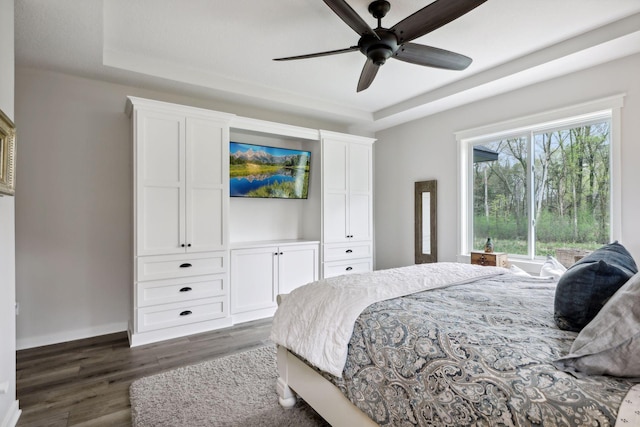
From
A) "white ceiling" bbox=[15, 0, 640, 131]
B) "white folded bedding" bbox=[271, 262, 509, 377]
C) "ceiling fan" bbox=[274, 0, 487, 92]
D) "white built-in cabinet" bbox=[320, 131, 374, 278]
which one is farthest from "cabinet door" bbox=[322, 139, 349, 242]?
"white folded bedding" bbox=[271, 262, 509, 377]

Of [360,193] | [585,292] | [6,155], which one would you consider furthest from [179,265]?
[585,292]

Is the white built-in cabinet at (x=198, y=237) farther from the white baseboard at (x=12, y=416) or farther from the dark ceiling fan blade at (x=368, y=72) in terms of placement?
the dark ceiling fan blade at (x=368, y=72)

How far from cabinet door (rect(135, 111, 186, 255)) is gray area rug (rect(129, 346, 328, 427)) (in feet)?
4.14

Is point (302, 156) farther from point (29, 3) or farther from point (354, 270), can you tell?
point (29, 3)

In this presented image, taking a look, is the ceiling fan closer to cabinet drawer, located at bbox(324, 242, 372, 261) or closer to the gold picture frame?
the gold picture frame

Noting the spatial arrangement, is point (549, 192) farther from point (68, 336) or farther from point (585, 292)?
point (68, 336)

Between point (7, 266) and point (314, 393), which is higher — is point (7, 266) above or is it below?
above

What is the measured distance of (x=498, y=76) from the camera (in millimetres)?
3303

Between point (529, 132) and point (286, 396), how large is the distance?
3628 mm

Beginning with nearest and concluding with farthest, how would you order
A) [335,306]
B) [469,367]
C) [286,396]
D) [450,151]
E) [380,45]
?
1. [469,367]
2. [335,306]
3. [286,396]
4. [380,45]
5. [450,151]

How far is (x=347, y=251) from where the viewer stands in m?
4.51

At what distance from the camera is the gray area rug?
6.24 ft

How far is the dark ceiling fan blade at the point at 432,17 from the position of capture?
5.89 feet

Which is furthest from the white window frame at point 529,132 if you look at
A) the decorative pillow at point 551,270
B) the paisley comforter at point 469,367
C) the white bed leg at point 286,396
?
the white bed leg at point 286,396
